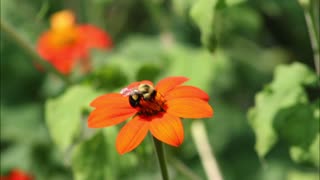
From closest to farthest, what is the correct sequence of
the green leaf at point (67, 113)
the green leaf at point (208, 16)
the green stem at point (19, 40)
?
1. the green leaf at point (208, 16)
2. the green leaf at point (67, 113)
3. the green stem at point (19, 40)

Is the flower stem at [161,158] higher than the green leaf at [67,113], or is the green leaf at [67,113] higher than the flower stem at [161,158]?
the green leaf at [67,113]

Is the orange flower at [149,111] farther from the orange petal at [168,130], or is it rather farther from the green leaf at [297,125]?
the green leaf at [297,125]

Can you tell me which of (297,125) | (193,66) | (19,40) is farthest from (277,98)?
(19,40)

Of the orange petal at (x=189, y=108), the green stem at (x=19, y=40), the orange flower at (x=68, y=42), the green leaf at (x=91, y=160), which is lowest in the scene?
the orange petal at (x=189, y=108)

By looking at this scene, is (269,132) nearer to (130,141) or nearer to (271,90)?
(271,90)

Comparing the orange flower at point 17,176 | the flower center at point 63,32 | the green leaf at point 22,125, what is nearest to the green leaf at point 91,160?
the orange flower at point 17,176

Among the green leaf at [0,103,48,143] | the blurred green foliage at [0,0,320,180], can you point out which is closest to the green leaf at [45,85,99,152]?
the blurred green foliage at [0,0,320,180]
